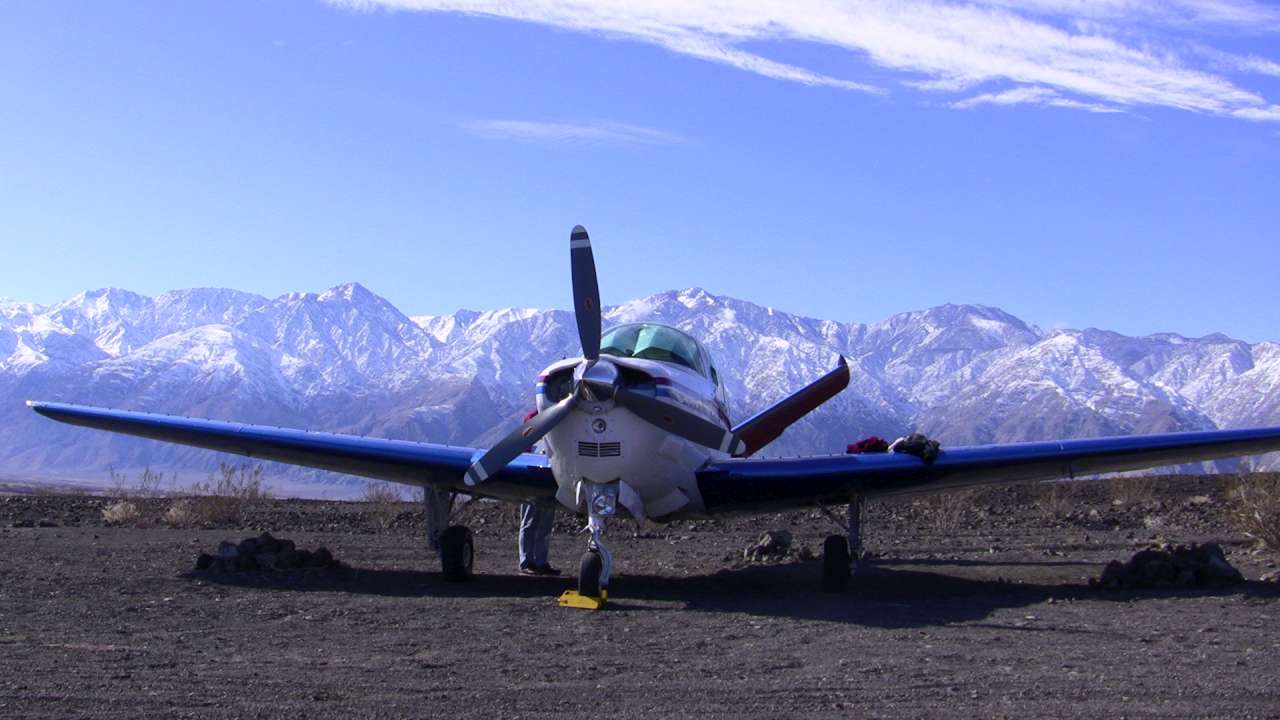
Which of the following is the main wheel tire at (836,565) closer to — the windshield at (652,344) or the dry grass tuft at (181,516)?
the windshield at (652,344)

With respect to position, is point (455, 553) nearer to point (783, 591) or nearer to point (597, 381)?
→ point (597, 381)

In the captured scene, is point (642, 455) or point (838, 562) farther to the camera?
point (838, 562)

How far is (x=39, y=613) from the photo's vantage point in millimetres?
11195

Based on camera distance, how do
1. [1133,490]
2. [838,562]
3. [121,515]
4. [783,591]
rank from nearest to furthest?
[838,562]
[783,591]
[121,515]
[1133,490]

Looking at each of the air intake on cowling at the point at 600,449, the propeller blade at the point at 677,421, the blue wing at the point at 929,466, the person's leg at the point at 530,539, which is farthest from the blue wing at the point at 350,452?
the propeller blade at the point at 677,421

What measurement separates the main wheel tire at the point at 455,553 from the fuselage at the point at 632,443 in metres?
1.43

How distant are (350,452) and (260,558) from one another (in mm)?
1628

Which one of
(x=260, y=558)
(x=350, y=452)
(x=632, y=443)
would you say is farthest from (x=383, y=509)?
(x=632, y=443)

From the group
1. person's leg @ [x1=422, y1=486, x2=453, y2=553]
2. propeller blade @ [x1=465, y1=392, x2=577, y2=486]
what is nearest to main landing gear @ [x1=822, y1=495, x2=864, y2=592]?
propeller blade @ [x1=465, y1=392, x2=577, y2=486]

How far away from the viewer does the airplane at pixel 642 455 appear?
13039 millimetres

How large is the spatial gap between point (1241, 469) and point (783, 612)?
19383 millimetres

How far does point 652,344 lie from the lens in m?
14.6

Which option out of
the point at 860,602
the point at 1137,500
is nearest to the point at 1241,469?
the point at 1137,500

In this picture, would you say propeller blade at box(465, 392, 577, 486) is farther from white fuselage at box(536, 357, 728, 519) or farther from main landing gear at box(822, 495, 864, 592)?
main landing gear at box(822, 495, 864, 592)
